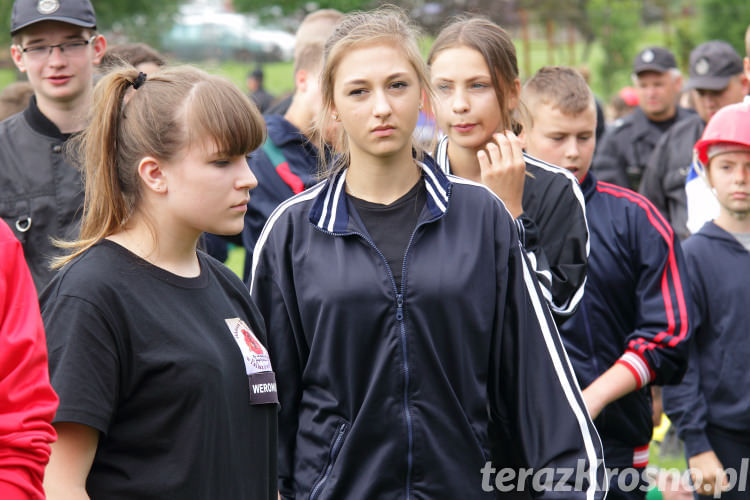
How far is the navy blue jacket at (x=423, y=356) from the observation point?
2912mm

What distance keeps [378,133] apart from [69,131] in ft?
6.48

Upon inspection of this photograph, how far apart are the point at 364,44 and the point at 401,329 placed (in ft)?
3.13

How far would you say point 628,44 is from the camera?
2594cm

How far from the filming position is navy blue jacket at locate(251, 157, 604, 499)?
2912 millimetres

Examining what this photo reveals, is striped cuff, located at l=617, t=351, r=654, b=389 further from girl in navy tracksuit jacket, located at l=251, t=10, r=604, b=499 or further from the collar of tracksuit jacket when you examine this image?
the collar of tracksuit jacket

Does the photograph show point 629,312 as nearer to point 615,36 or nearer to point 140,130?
point 140,130

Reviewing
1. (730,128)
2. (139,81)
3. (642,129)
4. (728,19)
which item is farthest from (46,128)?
(728,19)

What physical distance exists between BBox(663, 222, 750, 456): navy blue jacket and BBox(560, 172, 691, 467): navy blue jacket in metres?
0.28

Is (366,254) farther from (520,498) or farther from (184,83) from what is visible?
(520,498)

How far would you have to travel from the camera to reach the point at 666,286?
4059 mm

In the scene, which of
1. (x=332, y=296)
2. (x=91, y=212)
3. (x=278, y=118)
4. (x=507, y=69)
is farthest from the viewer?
(x=278, y=118)

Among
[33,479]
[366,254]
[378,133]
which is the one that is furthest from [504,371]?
[33,479]

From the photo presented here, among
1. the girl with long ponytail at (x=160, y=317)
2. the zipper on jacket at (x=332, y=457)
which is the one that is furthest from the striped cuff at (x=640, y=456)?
the girl with long ponytail at (x=160, y=317)

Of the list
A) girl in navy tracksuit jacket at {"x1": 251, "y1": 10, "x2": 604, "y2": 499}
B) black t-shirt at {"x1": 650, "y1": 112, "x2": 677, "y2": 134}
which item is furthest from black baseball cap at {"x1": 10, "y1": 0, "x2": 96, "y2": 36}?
black t-shirt at {"x1": 650, "y1": 112, "x2": 677, "y2": 134}
